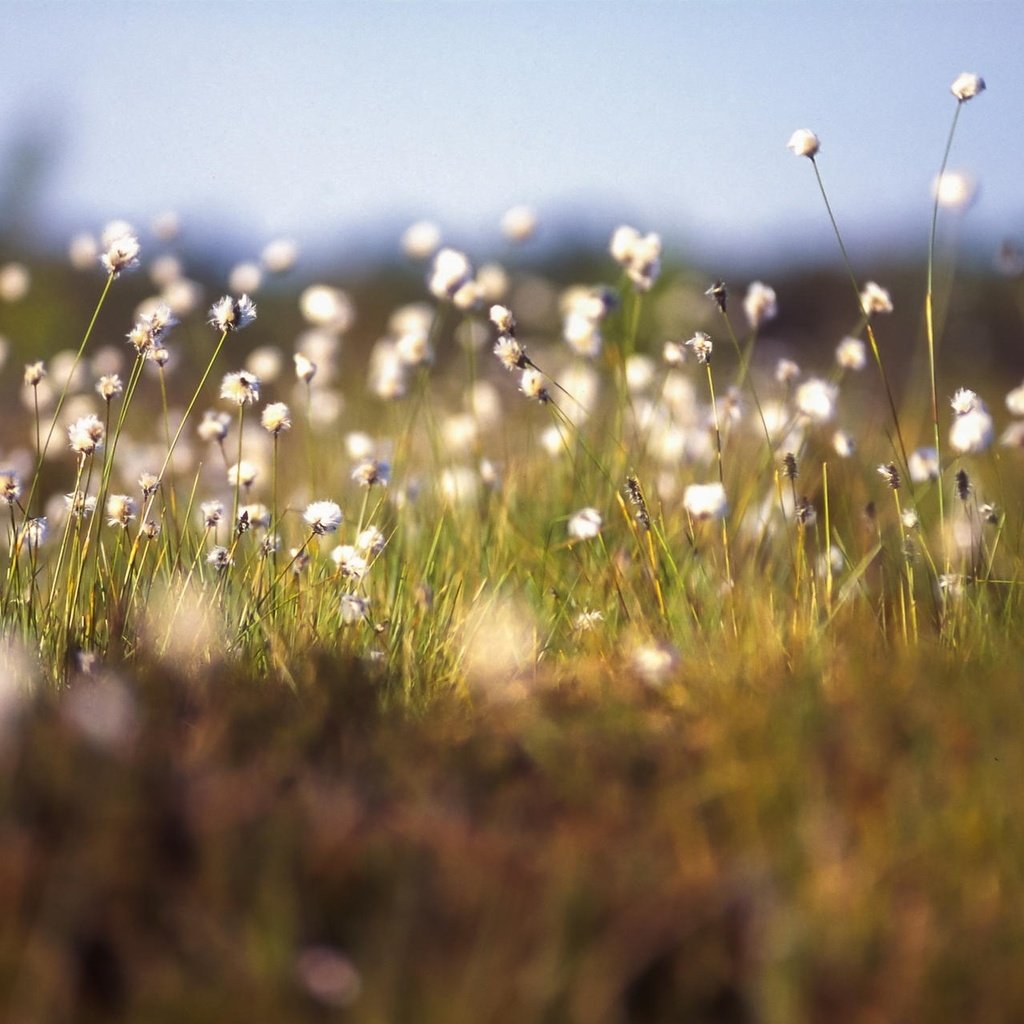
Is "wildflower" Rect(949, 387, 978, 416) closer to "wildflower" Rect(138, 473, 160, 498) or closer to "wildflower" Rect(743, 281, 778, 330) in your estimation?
"wildflower" Rect(743, 281, 778, 330)

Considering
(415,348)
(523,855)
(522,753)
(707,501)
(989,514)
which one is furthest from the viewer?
(415,348)

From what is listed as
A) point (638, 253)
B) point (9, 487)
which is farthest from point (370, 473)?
point (638, 253)

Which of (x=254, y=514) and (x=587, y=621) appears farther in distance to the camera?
(x=254, y=514)

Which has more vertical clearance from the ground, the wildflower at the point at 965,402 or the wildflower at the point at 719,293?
the wildflower at the point at 719,293

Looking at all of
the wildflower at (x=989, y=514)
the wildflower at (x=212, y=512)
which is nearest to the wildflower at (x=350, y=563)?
the wildflower at (x=212, y=512)

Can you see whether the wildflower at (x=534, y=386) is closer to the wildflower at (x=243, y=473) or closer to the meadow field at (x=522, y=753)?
the meadow field at (x=522, y=753)

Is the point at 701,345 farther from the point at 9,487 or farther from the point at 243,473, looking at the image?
the point at 9,487

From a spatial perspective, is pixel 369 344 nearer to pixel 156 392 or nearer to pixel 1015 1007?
pixel 156 392
